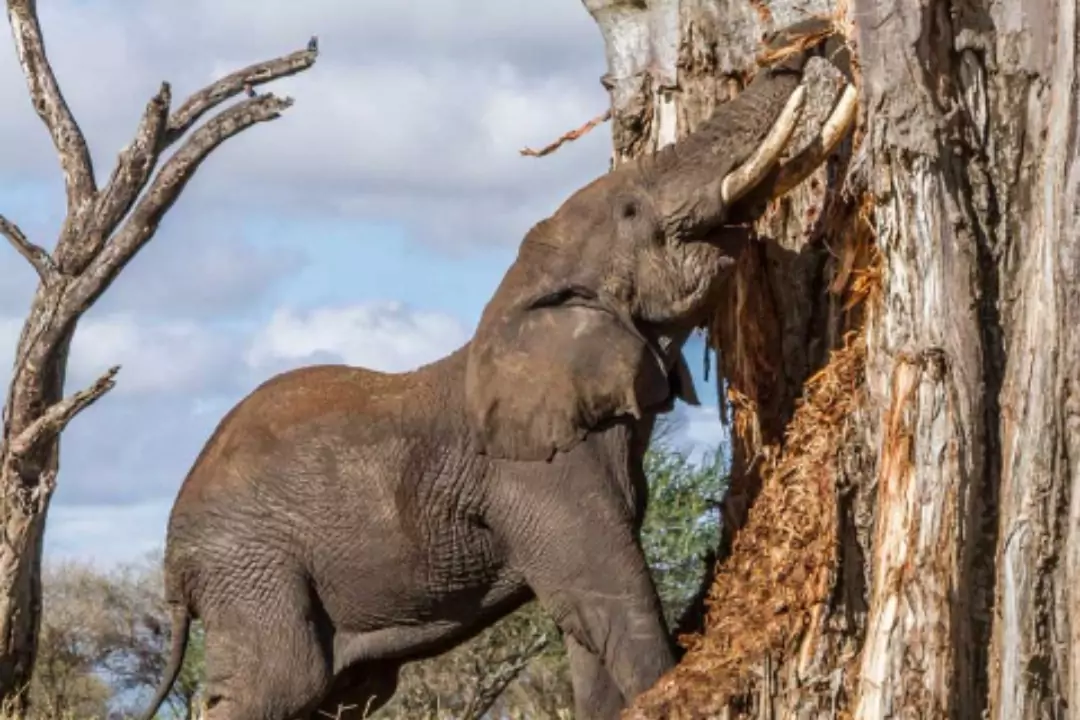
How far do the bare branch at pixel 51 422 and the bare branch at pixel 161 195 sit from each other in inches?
28.9

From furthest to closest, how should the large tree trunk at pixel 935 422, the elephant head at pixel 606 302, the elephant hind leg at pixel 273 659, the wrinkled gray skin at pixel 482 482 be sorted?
1. the elephant hind leg at pixel 273 659
2. the wrinkled gray skin at pixel 482 482
3. the elephant head at pixel 606 302
4. the large tree trunk at pixel 935 422

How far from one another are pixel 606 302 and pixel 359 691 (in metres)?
2.03

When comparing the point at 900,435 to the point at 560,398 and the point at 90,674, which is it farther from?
the point at 90,674

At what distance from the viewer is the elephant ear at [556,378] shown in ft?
30.6

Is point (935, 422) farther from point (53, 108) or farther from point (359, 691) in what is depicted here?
point (53, 108)

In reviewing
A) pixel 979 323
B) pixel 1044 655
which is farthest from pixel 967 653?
pixel 979 323

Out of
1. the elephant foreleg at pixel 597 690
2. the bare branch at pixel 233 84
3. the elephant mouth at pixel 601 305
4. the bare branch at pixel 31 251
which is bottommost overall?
the elephant foreleg at pixel 597 690

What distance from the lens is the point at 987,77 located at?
7.87 meters

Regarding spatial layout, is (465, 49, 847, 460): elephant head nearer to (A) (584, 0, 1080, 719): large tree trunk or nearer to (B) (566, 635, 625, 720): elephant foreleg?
(A) (584, 0, 1080, 719): large tree trunk

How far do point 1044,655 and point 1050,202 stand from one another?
131 cm

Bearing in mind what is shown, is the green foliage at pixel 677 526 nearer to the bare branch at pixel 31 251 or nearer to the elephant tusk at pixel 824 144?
the bare branch at pixel 31 251

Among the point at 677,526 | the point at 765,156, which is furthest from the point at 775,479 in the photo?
the point at 677,526

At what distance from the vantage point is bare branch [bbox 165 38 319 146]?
54.5 ft

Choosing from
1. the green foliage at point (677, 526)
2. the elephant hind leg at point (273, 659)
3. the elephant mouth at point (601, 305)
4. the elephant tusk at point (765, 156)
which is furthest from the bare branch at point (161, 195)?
the elephant tusk at point (765, 156)
